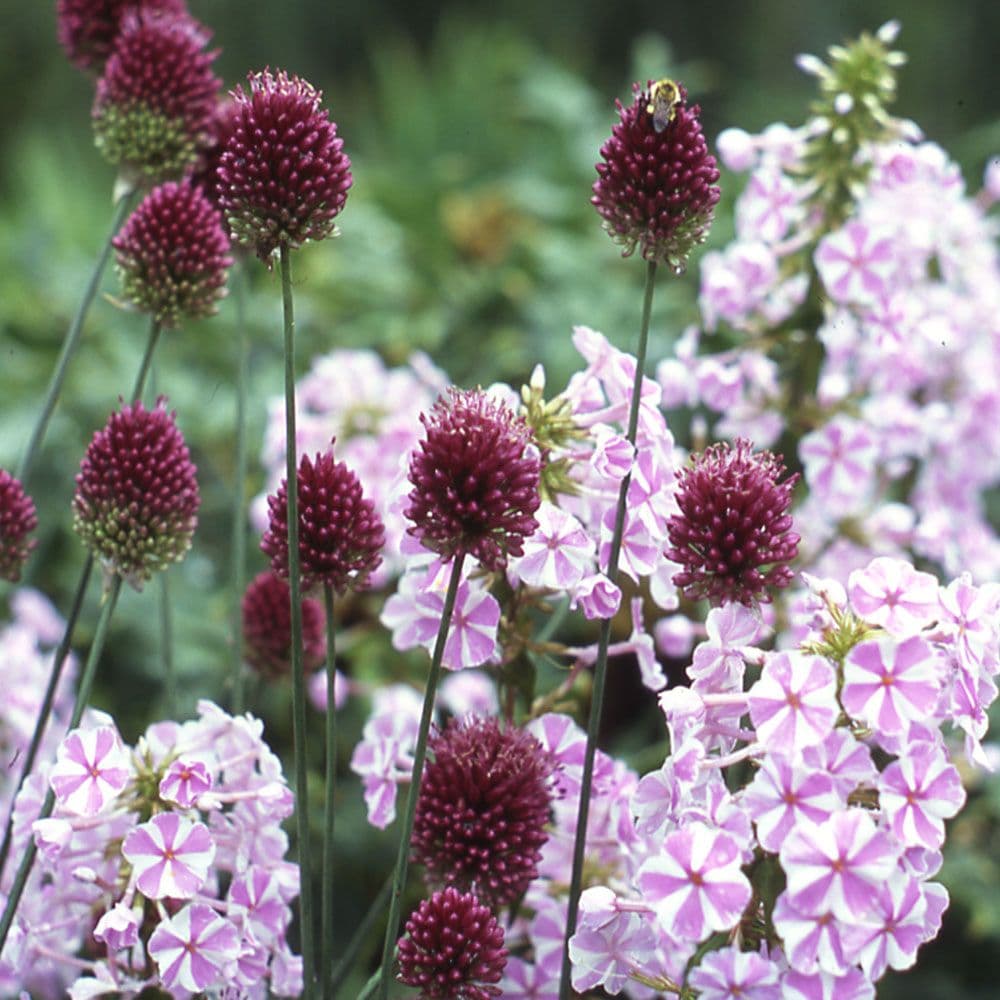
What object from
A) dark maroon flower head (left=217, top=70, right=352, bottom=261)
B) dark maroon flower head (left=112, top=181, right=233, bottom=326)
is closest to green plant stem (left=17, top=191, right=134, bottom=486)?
dark maroon flower head (left=112, top=181, right=233, bottom=326)

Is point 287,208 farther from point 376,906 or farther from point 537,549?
point 376,906

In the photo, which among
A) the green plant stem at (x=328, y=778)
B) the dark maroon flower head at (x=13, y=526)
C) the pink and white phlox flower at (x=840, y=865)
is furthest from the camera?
the dark maroon flower head at (x=13, y=526)

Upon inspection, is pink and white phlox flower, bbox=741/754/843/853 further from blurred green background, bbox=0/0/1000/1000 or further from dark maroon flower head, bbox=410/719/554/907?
blurred green background, bbox=0/0/1000/1000

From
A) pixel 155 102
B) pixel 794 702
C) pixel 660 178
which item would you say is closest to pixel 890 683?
pixel 794 702

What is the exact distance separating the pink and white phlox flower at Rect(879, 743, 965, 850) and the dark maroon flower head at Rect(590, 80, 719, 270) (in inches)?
10.7

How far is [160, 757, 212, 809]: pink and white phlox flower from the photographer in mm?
726

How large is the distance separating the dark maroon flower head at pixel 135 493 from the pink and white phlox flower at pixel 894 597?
0.38 m

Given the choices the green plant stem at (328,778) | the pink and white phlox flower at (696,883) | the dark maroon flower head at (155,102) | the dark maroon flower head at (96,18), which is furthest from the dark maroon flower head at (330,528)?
the dark maroon flower head at (96,18)

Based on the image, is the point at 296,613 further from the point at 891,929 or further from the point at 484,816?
the point at 891,929

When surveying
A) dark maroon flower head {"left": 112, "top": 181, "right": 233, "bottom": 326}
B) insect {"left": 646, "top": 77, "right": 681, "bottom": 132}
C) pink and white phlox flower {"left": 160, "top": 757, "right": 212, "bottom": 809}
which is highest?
dark maroon flower head {"left": 112, "top": 181, "right": 233, "bottom": 326}

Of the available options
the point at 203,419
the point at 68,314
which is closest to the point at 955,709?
the point at 203,419

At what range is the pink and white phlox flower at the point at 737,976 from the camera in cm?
63

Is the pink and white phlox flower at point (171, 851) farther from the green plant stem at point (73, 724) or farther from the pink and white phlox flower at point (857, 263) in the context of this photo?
the pink and white phlox flower at point (857, 263)

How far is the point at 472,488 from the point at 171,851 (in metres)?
0.25
